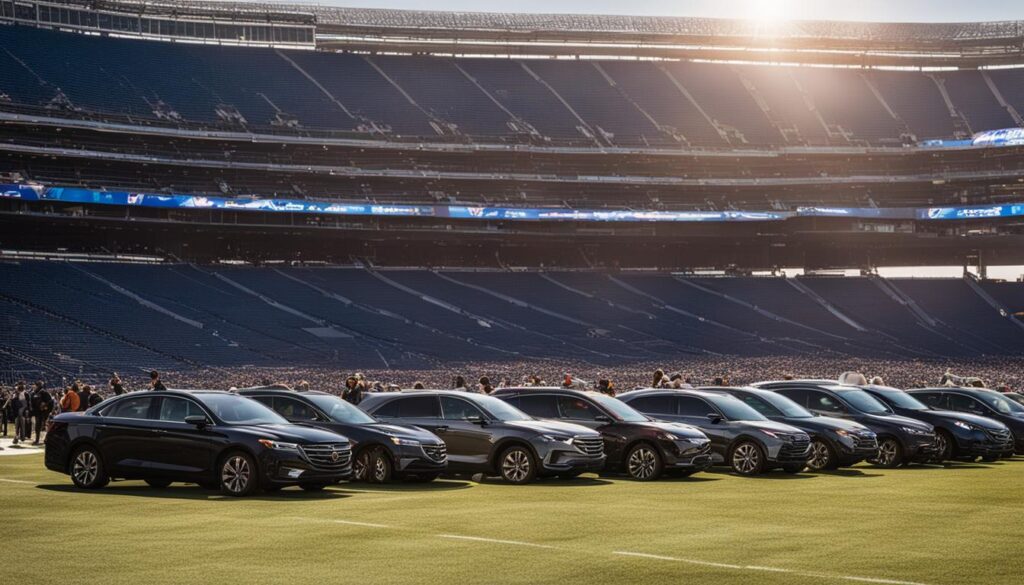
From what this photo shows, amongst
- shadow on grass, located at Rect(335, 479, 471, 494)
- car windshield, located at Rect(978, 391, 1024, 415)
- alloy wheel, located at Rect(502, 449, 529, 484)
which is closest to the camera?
shadow on grass, located at Rect(335, 479, 471, 494)

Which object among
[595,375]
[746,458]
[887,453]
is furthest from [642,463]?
[595,375]

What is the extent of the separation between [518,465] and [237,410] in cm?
481

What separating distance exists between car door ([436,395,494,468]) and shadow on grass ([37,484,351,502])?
264cm

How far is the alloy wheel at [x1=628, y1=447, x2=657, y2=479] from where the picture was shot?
22.3m

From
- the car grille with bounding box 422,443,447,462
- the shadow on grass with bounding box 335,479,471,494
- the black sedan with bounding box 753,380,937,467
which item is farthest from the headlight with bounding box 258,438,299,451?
the black sedan with bounding box 753,380,937,467

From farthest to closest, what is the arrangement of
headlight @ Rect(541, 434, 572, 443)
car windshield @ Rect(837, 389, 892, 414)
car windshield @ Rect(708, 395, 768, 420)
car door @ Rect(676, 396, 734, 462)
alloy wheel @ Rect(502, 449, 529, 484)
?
car windshield @ Rect(837, 389, 892, 414), car windshield @ Rect(708, 395, 768, 420), car door @ Rect(676, 396, 734, 462), alloy wheel @ Rect(502, 449, 529, 484), headlight @ Rect(541, 434, 572, 443)

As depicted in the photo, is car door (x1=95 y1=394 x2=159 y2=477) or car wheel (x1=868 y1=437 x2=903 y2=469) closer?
car door (x1=95 y1=394 x2=159 y2=477)

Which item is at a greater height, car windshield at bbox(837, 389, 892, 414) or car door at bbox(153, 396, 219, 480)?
car windshield at bbox(837, 389, 892, 414)

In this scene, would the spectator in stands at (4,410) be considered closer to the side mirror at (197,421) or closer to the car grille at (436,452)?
the side mirror at (197,421)

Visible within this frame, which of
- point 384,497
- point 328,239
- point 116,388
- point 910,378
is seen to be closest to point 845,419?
point 384,497

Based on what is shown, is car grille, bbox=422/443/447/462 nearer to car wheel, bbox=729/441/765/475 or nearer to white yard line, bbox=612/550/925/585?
car wheel, bbox=729/441/765/475

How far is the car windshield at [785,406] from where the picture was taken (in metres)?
25.5

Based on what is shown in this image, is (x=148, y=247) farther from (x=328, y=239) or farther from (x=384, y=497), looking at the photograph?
(x=384, y=497)

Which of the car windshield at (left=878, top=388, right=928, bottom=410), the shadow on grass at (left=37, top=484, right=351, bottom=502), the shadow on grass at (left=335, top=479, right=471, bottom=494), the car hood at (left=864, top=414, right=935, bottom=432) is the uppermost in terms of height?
the car windshield at (left=878, top=388, right=928, bottom=410)
